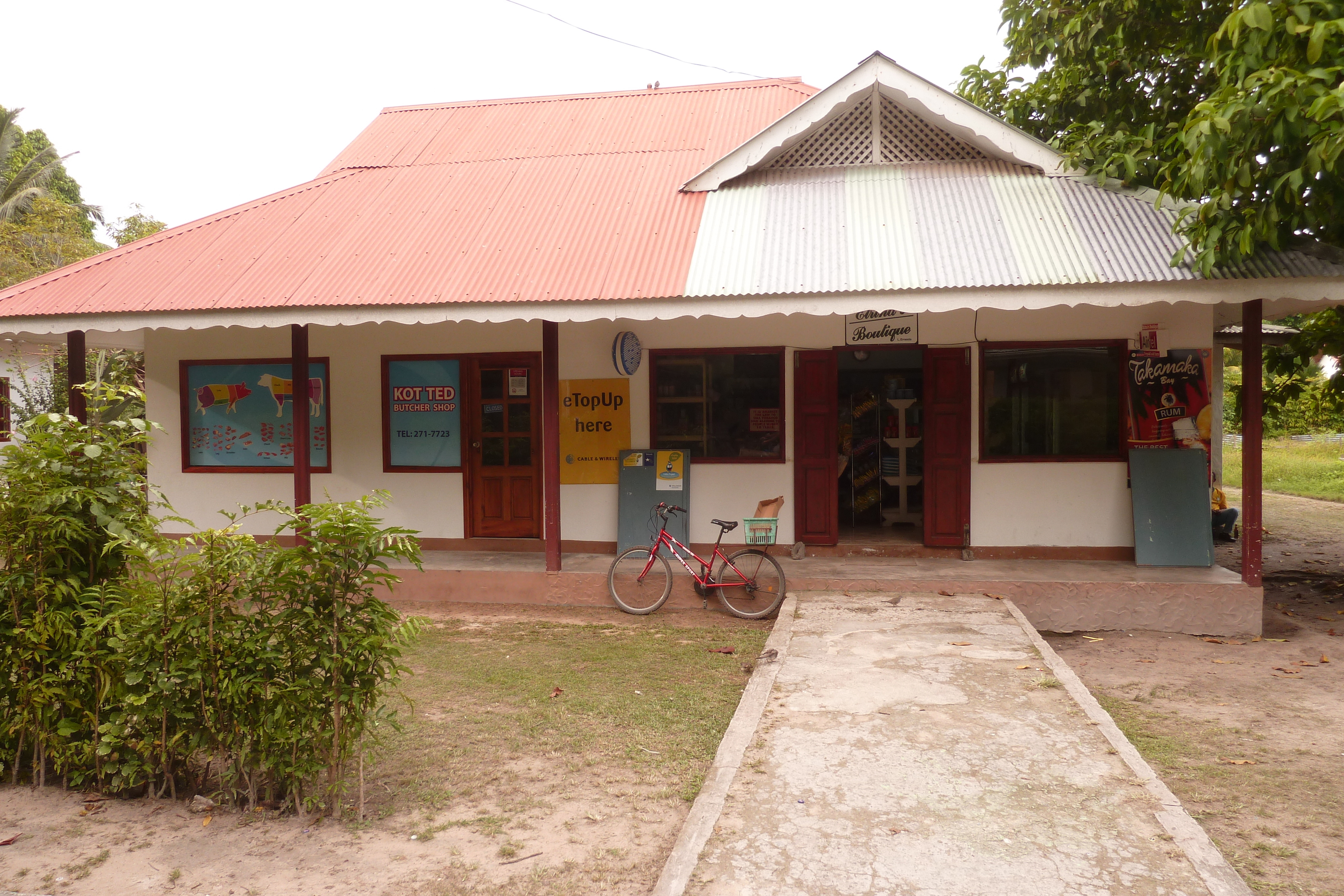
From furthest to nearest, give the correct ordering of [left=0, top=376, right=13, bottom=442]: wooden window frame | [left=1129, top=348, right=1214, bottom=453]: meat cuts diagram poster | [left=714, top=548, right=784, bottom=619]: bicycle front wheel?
1. [left=0, top=376, right=13, bottom=442]: wooden window frame
2. [left=1129, top=348, right=1214, bottom=453]: meat cuts diagram poster
3. [left=714, top=548, right=784, bottom=619]: bicycle front wheel

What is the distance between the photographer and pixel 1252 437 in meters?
7.36

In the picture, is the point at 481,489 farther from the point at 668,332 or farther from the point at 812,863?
the point at 812,863

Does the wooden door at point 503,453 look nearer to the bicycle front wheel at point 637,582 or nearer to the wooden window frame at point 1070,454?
the bicycle front wheel at point 637,582

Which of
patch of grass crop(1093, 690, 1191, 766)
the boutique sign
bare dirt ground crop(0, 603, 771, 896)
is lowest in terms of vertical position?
patch of grass crop(1093, 690, 1191, 766)

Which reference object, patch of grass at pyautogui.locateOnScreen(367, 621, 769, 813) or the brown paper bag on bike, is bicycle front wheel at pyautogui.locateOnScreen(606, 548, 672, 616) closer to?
patch of grass at pyautogui.locateOnScreen(367, 621, 769, 813)

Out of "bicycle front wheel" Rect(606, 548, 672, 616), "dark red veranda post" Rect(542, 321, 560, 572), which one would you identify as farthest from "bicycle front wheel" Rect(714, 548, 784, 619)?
"dark red veranda post" Rect(542, 321, 560, 572)

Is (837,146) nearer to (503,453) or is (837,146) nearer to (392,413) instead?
A: (503,453)

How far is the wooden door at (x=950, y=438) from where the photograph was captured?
9.12 m

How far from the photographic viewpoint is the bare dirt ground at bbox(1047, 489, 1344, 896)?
3.93m

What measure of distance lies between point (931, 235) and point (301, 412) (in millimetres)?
6187

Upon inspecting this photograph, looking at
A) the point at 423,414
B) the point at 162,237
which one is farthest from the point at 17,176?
the point at 423,414

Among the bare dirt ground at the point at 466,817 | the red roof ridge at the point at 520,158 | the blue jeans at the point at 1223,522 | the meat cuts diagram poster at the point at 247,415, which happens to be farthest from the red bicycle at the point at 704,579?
the blue jeans at the point at 1223,522

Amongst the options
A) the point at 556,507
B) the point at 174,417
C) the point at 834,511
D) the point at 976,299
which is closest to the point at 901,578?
the point at 834,511

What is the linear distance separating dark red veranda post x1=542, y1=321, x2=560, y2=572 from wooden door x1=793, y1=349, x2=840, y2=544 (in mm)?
2494
